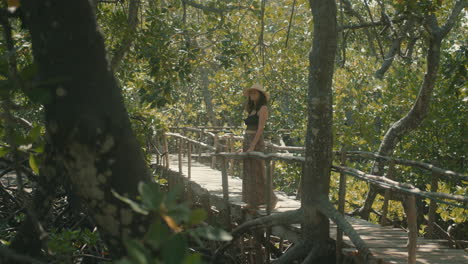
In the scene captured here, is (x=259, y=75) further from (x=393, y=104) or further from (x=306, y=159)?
(x=306, y=159)

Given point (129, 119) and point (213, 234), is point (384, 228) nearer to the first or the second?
point (129, 119)

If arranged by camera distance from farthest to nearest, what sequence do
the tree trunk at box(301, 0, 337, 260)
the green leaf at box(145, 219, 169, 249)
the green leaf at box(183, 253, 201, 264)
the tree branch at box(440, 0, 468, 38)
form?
the tree branch at box(440, 0, 468, 38)
the tree trunk at box(301, 0, 337, 260)
the green leaf at box(145, 219, 169, 249)
the green leaf at box(183, 253, 201, 264)

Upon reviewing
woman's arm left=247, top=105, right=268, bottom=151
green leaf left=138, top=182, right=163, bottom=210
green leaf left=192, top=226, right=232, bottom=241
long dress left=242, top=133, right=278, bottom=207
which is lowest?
long dress left=242, top=133, right=278, bottom=207

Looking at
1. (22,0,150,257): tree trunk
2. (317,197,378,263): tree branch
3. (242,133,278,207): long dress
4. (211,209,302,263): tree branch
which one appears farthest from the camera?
(242,133,278,207): long dress

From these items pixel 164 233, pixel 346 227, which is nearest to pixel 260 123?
pixel 346 227

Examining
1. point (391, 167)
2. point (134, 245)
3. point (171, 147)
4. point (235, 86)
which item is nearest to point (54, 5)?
point (134, 245)

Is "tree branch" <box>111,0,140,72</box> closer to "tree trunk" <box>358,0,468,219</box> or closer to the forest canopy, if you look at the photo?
the forest canopy

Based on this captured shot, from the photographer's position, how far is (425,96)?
775cm

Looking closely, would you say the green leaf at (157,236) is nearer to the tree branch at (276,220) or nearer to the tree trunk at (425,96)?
the tree branch at (276,220)

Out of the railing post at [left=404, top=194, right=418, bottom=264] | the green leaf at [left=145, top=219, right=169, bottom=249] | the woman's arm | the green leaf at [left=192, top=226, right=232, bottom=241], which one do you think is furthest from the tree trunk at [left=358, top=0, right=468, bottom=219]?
the green leaf at [left=145, top=219, right=169, bottom=249]

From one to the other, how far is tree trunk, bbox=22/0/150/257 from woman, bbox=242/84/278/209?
502cm

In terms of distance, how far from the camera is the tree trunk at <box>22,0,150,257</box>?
6.01 ft

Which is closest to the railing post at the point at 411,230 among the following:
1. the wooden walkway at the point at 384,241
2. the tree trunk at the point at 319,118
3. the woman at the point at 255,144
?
the wooden walkway at the point at 384,241

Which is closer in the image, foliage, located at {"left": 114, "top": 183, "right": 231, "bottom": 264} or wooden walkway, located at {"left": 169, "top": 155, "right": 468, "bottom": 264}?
foliage, located at {"left": 114, "top": 183, "right": 231, "bottom": 264}
